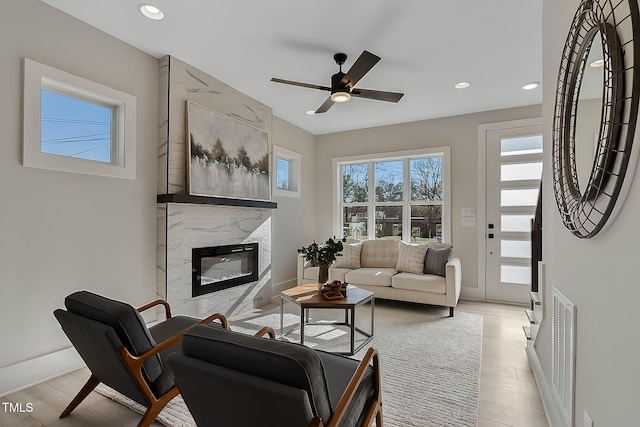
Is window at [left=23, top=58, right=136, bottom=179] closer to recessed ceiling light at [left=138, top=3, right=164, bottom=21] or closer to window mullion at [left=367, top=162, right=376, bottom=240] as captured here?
recessed ceiling light at [left=138, top=3, right=164, bottom=21]

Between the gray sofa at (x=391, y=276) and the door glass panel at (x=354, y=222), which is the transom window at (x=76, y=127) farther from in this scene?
the door glass panel at (x=354, y=222)

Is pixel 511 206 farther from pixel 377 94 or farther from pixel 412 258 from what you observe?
pixel 377 94

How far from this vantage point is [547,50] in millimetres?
2102

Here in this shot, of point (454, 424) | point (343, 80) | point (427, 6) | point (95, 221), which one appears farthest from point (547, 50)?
point (95, 221)

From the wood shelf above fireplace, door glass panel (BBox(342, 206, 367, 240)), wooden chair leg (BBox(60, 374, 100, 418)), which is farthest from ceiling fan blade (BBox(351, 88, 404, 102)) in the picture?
wooden chair leg (BBox(60, 374, 100, 418))

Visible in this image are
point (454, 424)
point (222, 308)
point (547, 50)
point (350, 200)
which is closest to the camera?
point (454, 424)

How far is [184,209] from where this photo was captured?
331 centimetres

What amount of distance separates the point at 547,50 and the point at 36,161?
3.68 meters

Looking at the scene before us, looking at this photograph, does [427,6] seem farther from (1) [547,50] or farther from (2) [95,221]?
(2) [95,221]

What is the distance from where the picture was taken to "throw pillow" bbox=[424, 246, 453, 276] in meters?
4.18

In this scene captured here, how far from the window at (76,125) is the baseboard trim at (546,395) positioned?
360cm

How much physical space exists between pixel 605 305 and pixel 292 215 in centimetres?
448

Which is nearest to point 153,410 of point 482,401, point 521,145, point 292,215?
point 482,401

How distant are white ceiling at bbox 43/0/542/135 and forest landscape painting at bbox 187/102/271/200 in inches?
20.4
